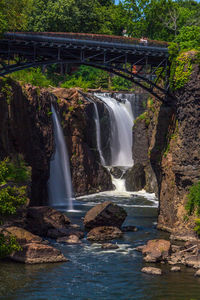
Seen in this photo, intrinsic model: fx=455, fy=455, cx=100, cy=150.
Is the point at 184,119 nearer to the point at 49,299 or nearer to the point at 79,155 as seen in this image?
the point at 49,299

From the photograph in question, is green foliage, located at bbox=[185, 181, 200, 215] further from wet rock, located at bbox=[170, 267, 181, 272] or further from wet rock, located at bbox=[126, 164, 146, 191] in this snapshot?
wet rock, located at bbox=[126, 164, 146, 191]

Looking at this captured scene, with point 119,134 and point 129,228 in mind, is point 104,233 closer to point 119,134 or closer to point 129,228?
point 129,228

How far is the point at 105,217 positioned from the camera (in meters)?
31.3

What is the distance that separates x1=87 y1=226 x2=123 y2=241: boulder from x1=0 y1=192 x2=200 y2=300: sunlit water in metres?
1.47

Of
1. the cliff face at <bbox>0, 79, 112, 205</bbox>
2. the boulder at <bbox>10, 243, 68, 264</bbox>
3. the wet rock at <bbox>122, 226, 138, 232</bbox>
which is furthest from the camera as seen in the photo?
the cliff face at <bbox>0, 79, 112, 205</bbox>

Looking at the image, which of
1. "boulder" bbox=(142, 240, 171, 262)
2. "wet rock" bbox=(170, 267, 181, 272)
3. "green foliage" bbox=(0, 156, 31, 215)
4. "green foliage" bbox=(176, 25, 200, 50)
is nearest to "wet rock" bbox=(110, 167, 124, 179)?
"green foliage" bbox=(0, 156, 31, 215)

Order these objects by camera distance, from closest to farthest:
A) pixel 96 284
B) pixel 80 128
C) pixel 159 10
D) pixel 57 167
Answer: pixel 96 284, pixel 57 167, pixel 80 128, pixel 159 10

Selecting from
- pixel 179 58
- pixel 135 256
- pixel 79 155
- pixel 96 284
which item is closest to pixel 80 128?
pixel 79 155

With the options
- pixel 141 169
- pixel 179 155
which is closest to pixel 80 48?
pixel 179 155

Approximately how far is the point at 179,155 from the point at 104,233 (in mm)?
7232

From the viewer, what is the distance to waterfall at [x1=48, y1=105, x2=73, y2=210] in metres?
46.9

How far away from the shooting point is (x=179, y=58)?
104ft

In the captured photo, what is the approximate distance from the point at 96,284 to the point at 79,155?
3167 centimetres

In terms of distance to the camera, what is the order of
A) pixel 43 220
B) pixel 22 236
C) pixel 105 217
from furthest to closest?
pixel 105 217 → pixel 43 220 → pixel 22 236
